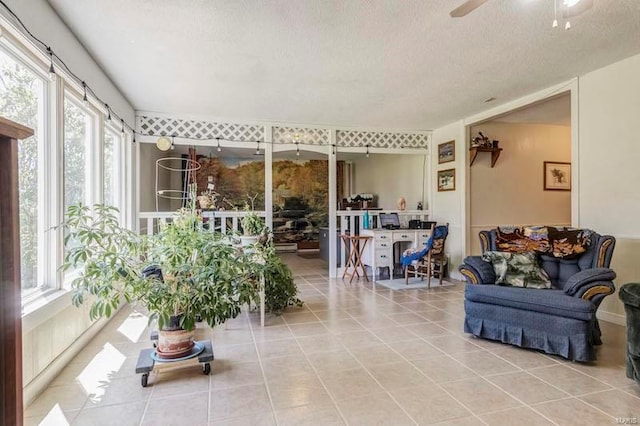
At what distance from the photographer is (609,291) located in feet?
8.71

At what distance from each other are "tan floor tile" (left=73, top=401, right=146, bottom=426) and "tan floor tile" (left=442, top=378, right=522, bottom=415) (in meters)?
1.89

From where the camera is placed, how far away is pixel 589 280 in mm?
2689

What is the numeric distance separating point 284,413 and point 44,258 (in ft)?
6.77

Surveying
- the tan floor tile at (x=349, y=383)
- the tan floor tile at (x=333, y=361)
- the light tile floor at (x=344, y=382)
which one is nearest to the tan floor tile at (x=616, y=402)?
the light tile floor at (x=344, y=382)

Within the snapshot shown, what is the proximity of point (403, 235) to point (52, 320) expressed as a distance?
184 inches

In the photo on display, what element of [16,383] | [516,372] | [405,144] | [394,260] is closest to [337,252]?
[394,260]

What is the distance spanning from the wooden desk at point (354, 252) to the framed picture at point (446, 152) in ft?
6.36

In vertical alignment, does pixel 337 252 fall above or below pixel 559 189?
below

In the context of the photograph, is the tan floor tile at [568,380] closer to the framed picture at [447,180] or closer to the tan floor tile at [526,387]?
the tan floor tile at [526,387]

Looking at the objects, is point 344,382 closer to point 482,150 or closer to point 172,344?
point 172,344

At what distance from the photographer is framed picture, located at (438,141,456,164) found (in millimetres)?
5867

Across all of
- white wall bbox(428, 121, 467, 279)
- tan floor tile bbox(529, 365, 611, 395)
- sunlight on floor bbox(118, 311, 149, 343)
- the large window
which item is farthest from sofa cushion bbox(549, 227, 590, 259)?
the large window

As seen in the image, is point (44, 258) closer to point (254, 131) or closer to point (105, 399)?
point (105, 399)

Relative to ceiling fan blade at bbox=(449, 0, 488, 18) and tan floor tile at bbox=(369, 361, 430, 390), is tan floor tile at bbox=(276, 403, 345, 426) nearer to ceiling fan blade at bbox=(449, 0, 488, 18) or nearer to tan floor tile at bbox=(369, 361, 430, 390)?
tan floor tile at bbox=(369, 361, 430, 390)
